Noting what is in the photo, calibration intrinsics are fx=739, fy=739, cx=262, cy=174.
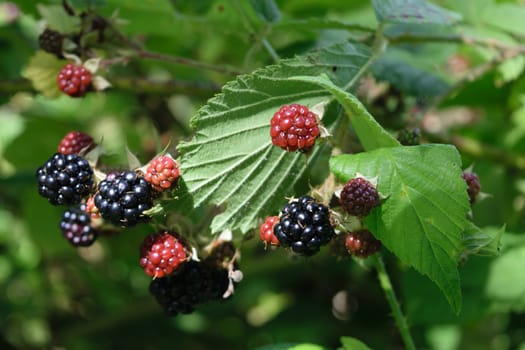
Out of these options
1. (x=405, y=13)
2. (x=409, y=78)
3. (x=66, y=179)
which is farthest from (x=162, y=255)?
(x=409, y=78)

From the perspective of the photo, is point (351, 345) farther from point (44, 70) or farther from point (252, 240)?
point (44, 70)

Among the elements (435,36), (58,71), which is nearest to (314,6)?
(435,36)

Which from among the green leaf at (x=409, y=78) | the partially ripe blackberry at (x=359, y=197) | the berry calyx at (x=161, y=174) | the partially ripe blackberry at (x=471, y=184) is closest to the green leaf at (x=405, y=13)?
the green leaf at (x=409, y=78)

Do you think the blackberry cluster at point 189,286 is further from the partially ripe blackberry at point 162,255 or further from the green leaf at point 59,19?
the green leaf at point 59,19

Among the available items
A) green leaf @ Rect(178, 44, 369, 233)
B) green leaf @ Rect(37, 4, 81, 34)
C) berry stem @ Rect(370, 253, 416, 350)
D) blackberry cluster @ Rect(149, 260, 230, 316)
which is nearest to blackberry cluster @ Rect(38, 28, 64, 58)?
green leaf @ Rect(37, 4, 81, 34)

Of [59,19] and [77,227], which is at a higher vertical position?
[59,19]
